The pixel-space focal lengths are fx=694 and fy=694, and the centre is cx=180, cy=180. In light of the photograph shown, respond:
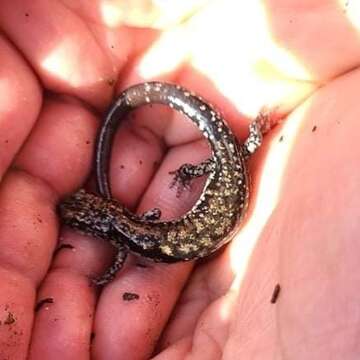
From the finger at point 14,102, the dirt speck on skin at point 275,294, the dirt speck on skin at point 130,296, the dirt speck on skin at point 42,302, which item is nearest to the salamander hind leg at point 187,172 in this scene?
the dirt speck on skin at point 130,296

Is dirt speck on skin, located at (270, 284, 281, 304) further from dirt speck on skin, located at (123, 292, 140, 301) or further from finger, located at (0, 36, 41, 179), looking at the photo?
finger, located at (0, 36, 41, 179)

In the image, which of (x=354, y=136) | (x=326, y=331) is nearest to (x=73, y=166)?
(x=354, y=136)

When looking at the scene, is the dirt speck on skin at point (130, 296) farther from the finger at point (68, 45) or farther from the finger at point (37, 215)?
the finger at point (68, 45)

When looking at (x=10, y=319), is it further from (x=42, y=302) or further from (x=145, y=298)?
(x=145, y=298)

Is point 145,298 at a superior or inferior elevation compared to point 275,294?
inferior

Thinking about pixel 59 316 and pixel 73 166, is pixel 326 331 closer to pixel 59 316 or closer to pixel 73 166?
pixel 59 316

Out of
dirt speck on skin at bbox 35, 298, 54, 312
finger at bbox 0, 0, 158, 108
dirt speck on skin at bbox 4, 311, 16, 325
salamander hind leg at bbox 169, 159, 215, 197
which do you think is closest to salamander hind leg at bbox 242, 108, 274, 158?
salamander hind leg at bbox 169, 159, 215, 197

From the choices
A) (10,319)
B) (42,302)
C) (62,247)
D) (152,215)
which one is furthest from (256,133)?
(10,319)

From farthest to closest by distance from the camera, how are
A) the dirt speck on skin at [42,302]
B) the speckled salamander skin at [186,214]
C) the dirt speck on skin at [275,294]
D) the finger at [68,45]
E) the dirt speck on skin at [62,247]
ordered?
the speckled salamander skin at [186,214], the dirt speck on skin at [62,247], the finger at [68,45], the dirt speck on skin at [42,302], the dirt speck on skin at [275,294]
